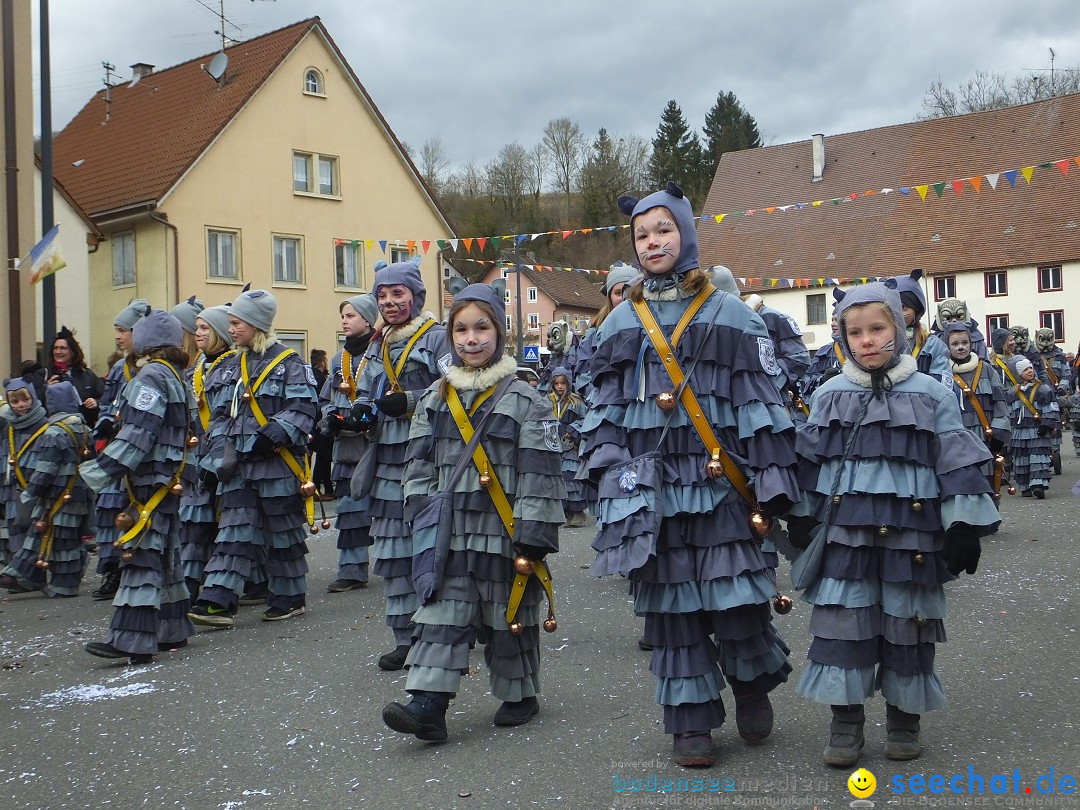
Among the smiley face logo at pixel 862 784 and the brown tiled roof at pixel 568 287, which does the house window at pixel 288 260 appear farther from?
the brown tiled roof at pixel 568 287

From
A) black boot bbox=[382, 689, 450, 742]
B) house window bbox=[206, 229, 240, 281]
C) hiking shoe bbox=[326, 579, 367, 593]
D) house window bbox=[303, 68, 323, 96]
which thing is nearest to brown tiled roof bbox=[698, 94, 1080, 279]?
house window bbox=[303, 68, 323, 96]

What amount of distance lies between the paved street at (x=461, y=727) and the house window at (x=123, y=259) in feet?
79.9

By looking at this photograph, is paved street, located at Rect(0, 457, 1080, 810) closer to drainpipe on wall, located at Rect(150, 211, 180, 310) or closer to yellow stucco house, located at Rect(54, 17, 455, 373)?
Result: drainpipe on wall, located at Rect(150, 211, 180, 310)

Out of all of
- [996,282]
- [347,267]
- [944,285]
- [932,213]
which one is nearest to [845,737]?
[347,267]

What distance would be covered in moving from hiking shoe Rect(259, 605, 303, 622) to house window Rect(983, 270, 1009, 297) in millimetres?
45975

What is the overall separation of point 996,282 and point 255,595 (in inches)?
1805

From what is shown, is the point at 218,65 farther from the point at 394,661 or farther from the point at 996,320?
the point at 996,320

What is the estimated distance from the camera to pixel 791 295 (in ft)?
172

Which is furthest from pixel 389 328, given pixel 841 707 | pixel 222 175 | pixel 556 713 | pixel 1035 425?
pixel 222 175

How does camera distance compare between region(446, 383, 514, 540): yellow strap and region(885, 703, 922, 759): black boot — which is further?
region(446, 383, 514, 540): yellow strap

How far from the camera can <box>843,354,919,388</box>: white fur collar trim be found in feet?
16.1

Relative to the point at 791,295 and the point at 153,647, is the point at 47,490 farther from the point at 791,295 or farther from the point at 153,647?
the point at 791,295

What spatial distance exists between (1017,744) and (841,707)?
2.65 ft

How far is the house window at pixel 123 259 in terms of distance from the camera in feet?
102
